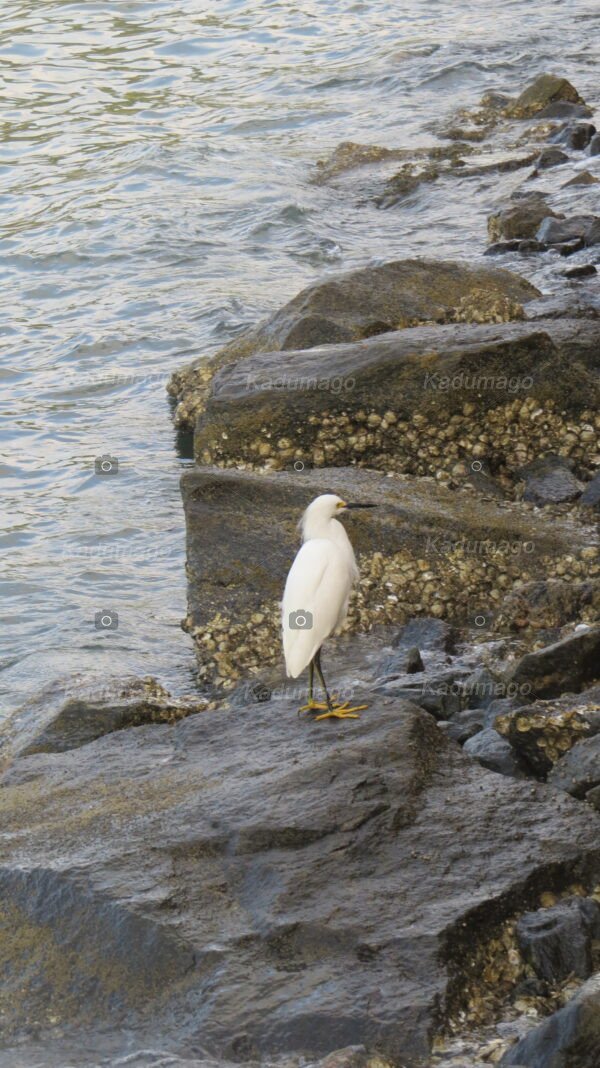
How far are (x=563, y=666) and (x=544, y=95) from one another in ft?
48.1

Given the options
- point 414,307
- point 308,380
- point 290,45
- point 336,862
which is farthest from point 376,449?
point 290,45

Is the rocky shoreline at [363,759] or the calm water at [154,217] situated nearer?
the rocky shoreline at [363,759]

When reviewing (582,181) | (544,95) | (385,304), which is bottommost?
(582,181)

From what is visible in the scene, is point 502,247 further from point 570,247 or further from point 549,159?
point 549,159

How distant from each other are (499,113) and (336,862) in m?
16.5

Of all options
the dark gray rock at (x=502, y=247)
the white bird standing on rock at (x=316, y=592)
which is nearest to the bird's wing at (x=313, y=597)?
the white bird standing on rock at (x=316, y=592)

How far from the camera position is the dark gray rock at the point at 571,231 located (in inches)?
517

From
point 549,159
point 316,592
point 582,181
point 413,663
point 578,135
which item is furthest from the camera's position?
point 578,135

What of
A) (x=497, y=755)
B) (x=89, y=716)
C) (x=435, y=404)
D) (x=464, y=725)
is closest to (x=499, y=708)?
(x=464, y=725)

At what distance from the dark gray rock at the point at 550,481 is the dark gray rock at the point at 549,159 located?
31.0ft

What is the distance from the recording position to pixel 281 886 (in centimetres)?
458

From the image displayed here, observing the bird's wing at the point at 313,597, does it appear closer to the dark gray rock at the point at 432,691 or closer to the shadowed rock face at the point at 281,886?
the dark gray rock at the point at 432,691

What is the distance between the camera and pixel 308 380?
802 cm

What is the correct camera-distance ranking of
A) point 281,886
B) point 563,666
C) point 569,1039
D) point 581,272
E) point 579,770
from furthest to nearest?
point 581,272 → point 563,666 → point 579,770 → point 281,886 → point 569,1039
